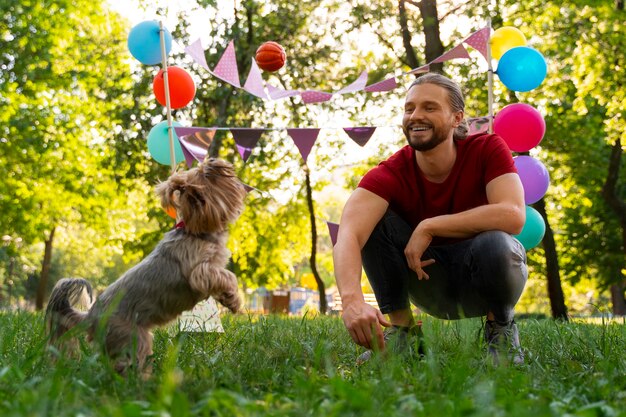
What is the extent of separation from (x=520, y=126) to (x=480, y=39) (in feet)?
3.72

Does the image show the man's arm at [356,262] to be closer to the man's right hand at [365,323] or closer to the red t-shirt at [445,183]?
the man's right hand at [365,323]

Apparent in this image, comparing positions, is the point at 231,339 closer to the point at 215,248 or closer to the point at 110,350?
the point at 215,248

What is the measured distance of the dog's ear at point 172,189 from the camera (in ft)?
12.4

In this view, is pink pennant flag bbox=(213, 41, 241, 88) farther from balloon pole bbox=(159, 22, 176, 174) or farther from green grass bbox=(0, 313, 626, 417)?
green grass bbox=(0, 313, 626, 417)

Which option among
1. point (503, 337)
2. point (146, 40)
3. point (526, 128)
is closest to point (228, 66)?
point (146, 40)

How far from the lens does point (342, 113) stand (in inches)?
742

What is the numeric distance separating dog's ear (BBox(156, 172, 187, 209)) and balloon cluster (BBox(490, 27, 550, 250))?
4066 mm

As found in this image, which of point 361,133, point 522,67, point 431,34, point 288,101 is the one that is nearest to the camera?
point 522,67

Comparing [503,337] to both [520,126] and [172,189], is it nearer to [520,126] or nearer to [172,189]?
[172,189]

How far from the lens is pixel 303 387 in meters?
2.25

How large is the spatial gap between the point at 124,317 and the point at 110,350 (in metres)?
0.16

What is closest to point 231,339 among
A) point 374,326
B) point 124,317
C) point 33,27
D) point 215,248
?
point 215,248

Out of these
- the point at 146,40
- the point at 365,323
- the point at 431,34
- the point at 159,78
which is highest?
the point at 431,34

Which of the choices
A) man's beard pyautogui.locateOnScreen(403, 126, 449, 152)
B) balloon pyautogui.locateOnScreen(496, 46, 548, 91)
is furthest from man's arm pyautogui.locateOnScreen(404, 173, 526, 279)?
balloon pyautogui.locateOnScreen(496, 46, 548, 91)
